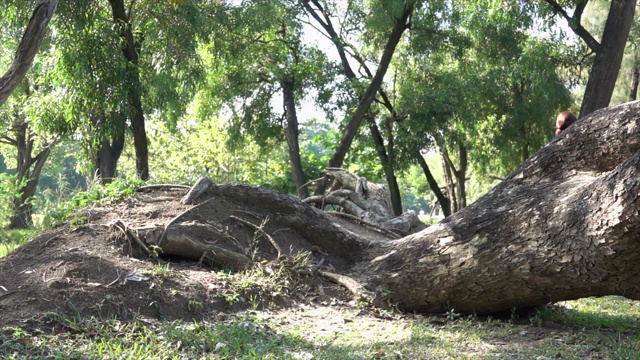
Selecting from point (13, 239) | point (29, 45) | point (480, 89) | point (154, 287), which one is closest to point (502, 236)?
point (154, 287)

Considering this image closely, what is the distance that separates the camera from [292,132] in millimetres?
21625

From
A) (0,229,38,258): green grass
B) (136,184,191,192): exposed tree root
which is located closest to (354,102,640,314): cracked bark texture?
(136,184,191,192): exposed tree root

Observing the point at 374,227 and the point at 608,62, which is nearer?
the point at 374,227

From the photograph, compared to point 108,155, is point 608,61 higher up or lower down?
higher up

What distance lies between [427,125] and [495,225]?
1550 cm

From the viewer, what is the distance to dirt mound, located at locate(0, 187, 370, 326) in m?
6.45

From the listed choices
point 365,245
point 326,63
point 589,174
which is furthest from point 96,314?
point 326,63

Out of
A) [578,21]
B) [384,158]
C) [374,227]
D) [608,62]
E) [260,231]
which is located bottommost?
[260,231]

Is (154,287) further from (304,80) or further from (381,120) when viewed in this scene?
(381,120)

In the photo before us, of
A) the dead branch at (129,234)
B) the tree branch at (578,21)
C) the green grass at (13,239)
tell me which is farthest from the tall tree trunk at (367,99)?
the dead branch at (129,234)

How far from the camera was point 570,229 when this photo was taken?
645cm

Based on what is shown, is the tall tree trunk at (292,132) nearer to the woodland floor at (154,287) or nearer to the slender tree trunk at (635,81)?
the slender tree trunk at (635,81)

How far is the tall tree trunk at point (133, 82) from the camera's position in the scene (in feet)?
45.8

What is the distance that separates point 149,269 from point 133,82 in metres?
7.41
